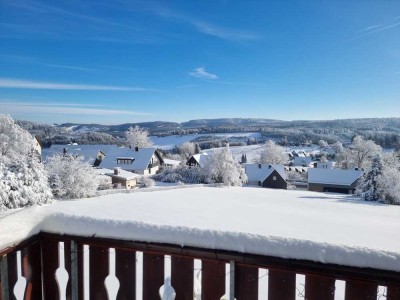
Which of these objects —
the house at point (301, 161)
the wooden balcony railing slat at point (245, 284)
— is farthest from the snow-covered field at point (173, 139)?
the wooden balcony railing slat at point (245, 284)

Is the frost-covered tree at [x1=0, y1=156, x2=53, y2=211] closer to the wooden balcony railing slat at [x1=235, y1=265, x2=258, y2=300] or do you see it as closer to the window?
the wooden balcony railing slat at [x1=235, y1=265, x2=258, y2=300]

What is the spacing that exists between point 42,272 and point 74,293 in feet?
0.63

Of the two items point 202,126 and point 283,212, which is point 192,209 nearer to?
point 283,212

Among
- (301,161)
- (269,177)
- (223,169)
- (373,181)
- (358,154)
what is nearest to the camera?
(373,181)

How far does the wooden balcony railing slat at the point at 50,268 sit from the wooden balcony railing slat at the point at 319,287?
116 cm

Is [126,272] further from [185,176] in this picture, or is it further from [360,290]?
[185,176]

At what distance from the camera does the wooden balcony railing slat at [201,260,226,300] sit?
1235 millimetres

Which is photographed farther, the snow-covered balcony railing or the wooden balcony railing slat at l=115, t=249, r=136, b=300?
the wooden balcony railing slat at l=115, t=249, r=136, b=300

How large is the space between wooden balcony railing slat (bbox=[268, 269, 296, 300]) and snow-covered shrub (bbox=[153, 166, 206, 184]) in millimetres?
25902

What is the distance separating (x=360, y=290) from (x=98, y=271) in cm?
113

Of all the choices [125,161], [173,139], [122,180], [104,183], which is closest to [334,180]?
[122,180]

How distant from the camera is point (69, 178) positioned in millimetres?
16641

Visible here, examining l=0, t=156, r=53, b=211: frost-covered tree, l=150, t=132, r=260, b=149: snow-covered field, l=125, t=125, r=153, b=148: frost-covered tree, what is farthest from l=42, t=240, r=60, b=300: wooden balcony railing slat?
l=150, t=132, r=260, b=149: snow-covered field

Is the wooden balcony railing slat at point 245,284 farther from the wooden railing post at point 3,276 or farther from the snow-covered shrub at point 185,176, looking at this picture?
the snow-covered shrub at point 185,176
